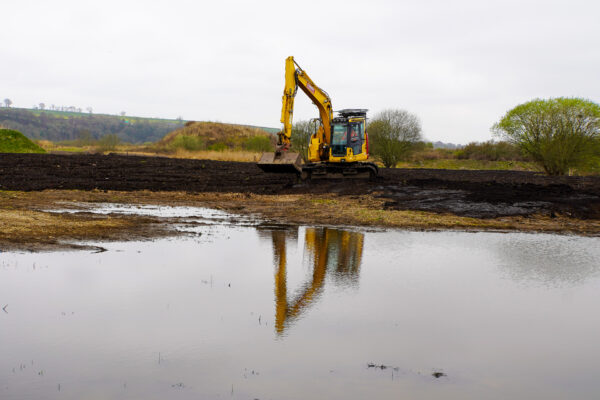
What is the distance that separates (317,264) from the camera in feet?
32.4

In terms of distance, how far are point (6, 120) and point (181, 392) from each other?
496ft

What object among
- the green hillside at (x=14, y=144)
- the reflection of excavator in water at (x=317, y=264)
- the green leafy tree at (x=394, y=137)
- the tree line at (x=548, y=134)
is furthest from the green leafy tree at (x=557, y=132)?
the green hillside at (x=14, y=144)

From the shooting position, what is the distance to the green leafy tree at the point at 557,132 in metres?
36.0

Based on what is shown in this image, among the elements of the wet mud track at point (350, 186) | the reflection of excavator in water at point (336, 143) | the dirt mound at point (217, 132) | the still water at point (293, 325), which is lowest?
the still water at point (293, 325)

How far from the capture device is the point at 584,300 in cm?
800

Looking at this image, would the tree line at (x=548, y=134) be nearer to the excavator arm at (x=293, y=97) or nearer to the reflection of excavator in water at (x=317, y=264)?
the excavator arm at (x=293, y=97)

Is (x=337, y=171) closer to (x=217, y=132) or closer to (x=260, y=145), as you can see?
(x=260, y=145)

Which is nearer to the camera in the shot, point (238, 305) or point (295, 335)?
point (295, 335)

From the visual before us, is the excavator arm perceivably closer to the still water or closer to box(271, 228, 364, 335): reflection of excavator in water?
box(271, 228, 364, 335): reflection of excavator in water

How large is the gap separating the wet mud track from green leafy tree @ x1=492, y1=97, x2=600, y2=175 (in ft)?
34.1

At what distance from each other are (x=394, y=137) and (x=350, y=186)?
25.8m

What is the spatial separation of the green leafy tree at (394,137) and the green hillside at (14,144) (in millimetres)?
31047

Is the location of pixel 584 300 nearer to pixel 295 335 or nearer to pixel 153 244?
pixel 295 335

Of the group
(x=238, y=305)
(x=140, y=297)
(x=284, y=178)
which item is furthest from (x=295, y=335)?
(x=284, y=178)
